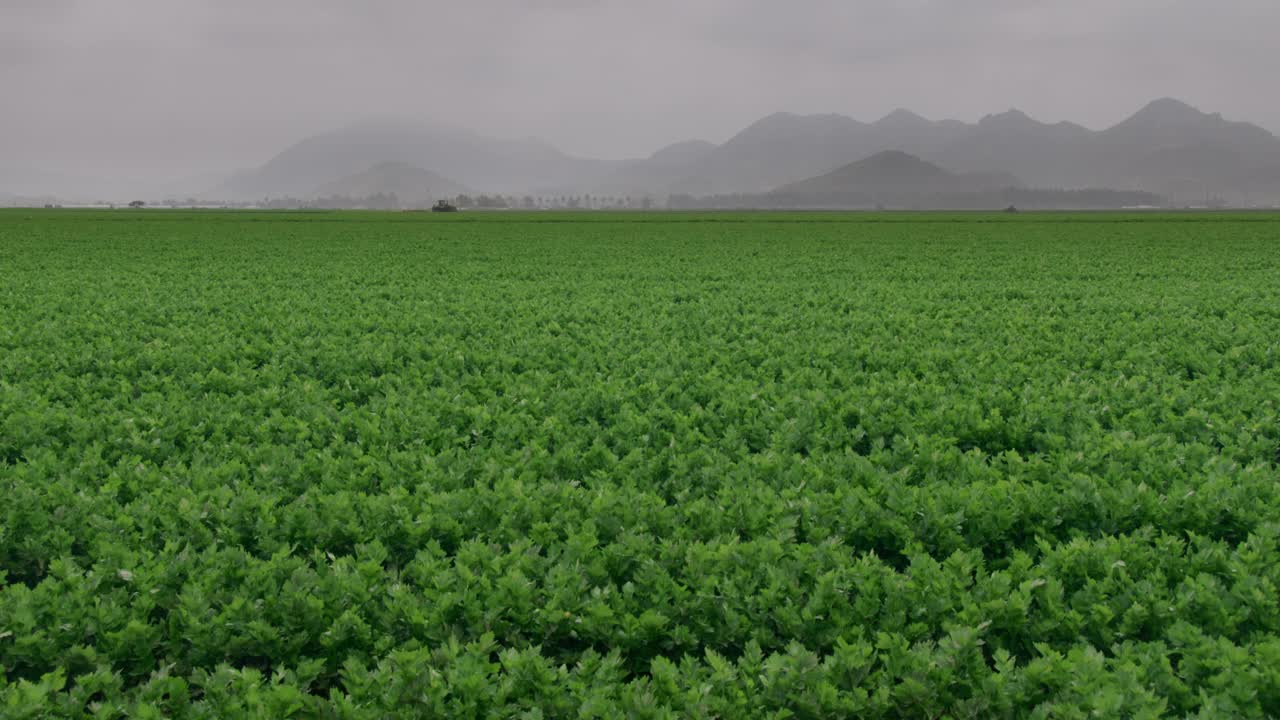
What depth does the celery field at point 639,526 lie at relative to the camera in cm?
403

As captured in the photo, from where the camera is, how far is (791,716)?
3918 mm

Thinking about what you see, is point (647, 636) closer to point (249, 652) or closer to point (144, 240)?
point (249, 652)

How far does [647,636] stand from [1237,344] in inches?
481

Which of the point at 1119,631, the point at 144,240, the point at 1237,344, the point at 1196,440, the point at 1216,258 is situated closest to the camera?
the point at 1119,631

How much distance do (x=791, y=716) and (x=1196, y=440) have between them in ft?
19.4

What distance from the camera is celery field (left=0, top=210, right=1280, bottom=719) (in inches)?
159

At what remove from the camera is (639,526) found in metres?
5.65

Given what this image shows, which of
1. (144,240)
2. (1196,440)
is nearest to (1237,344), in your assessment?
(1196,440)

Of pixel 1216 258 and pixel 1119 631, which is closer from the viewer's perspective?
pixel 1119 631

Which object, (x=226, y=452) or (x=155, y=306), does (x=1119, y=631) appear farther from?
(x=155, y=306)

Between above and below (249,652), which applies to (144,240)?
above

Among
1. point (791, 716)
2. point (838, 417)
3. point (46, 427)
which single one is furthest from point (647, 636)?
point (46, 427)

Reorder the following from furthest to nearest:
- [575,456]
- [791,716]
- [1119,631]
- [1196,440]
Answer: [1196,440] → [575,456] → [1119,631] → [791,716]

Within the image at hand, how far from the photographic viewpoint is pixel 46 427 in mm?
7961
